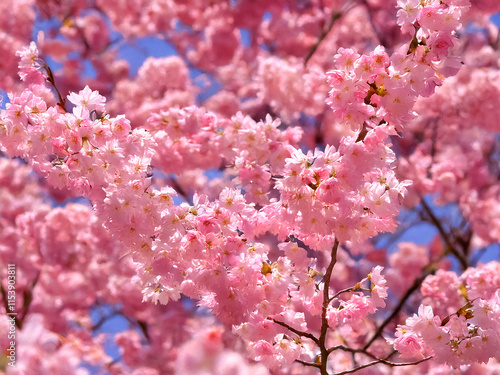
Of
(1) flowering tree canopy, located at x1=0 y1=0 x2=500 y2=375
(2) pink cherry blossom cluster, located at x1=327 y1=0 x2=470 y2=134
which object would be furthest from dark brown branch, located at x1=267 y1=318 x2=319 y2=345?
(2) pink cherry blossom cluster, located at x1=327 y1=0 x2=470 y2=134

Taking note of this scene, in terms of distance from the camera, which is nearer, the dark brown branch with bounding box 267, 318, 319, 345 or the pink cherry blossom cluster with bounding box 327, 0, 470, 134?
the pink cherry blossom cluster with bounding box 327, 0, 470, 134

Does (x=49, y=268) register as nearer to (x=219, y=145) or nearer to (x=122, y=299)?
(x=122, y=299)

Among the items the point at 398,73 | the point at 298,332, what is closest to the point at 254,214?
the point at 298,332

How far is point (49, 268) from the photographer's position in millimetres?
7719

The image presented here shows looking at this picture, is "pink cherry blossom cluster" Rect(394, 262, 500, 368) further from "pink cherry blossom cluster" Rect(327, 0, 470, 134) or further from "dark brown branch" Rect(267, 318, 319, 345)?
"pink cherry blossom cluster" Rect(327, 0, 470, 134)

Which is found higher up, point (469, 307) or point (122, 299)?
point (122, 299)

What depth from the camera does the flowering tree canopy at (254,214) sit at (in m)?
2.70

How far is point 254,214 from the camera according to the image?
9.88ft

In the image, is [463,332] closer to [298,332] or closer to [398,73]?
[298,332]

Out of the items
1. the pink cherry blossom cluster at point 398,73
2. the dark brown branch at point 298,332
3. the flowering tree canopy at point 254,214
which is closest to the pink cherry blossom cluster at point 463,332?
the flowering tree canopy at point 254,214

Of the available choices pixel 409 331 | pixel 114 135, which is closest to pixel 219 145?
pixel 114 135

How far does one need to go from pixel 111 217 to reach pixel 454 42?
191cm

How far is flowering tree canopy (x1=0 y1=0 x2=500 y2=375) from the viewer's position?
270 centimetres

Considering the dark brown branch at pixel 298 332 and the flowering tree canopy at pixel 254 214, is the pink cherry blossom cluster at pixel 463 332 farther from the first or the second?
the dark brown branch at pixel 298 332
